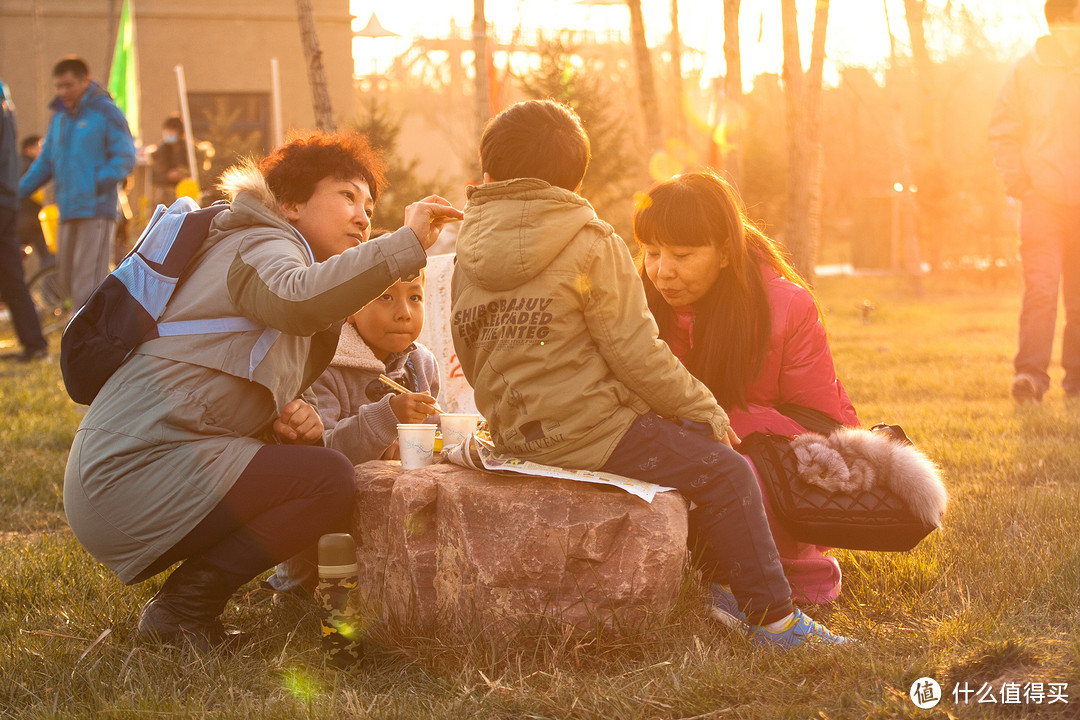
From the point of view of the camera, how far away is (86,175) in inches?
353

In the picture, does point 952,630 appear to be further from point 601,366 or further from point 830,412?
point 601,366

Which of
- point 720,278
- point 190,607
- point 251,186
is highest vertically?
point 251,186

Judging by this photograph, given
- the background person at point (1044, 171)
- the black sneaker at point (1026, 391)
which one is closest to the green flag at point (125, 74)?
the background person at point (1044, 171)

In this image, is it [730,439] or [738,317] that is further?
[738,317]

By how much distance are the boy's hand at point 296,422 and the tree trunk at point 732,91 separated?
21.5 feet

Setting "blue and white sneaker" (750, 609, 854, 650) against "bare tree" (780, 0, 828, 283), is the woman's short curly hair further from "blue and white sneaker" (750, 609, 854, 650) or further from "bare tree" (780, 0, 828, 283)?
"bare tree" (780, 0, 828, 283)

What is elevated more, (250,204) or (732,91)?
(732,91)

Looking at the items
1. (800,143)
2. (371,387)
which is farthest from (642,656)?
(800,143)

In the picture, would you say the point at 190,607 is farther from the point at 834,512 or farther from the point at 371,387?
the point at 834,512

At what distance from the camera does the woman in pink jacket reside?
11.4 ft

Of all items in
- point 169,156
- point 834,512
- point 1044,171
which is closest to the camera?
point 834,512

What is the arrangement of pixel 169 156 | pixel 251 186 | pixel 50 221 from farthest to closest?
pixel 169 156, pixel 50 221, pixel 251 186

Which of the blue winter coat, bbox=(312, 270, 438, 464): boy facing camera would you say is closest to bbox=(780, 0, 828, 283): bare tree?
the blue winter coat

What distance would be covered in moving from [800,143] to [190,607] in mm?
7817
